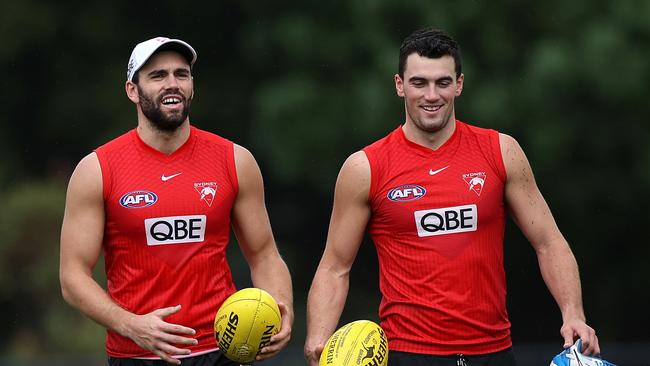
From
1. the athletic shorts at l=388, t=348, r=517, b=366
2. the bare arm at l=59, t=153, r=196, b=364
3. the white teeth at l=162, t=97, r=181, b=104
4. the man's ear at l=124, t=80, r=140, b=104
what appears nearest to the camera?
the bare arm at l=59, t=153, r=196, b=364

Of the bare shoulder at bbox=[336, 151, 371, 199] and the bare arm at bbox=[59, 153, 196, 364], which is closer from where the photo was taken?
the bare arm at bbox=[59, 153, 196, 364]

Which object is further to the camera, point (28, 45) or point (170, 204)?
point (28, 45)

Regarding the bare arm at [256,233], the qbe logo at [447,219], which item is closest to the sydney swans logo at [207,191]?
the bare arm at [256,233]

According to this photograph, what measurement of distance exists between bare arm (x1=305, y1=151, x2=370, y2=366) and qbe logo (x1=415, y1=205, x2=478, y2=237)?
0.33 meters

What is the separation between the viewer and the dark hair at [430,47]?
752 centimetres

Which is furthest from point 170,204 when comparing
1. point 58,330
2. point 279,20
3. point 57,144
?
point 57,144

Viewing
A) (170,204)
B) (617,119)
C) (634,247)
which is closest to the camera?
(170,204)

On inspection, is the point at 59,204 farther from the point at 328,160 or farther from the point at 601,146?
the point at 601,146

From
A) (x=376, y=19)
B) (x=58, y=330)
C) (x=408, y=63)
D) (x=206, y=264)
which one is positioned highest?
(x=376, y=19)

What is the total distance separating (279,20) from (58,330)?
5.05m

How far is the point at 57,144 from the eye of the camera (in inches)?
863

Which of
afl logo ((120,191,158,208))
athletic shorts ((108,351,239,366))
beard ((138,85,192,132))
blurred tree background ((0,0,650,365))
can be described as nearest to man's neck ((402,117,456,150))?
beard ((138,85,192,132))

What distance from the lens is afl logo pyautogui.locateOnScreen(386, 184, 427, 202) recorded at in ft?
24.7

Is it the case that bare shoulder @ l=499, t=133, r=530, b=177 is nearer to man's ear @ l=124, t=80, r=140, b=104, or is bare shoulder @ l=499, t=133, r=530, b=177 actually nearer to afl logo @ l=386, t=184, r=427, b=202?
afl logo @ l=386, t=184, r=427, b=202
